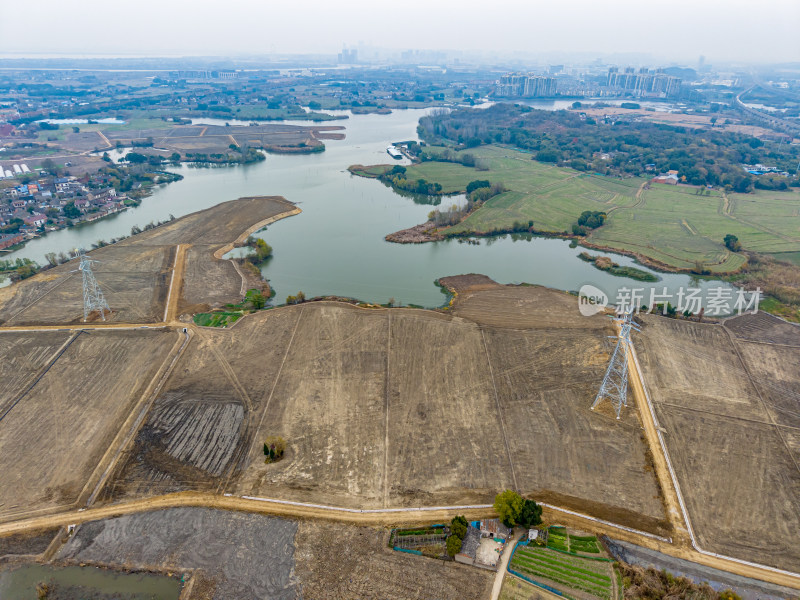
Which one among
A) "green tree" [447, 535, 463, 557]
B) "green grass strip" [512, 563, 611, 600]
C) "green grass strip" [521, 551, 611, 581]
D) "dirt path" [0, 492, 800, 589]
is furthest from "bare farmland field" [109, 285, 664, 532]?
"green grass strip" [512, 563, 611, 600]

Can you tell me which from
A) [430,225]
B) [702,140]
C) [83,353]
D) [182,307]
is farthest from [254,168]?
[702,140]

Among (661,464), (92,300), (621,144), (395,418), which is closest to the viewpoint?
(661,464)

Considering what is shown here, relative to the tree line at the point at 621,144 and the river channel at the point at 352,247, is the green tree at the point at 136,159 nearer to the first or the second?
the river channel at the point at 352,247

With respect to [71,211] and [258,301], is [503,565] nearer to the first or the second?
[258,301]

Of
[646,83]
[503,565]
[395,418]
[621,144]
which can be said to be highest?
[646,83]

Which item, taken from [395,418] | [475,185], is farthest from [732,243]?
[395,418]

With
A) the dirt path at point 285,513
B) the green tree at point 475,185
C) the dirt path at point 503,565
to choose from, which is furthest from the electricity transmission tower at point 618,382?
the green tree at point 475,185
